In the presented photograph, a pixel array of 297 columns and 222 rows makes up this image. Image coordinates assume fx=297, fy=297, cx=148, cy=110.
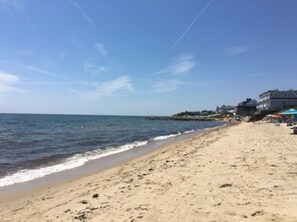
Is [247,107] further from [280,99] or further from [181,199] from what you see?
[181,199]

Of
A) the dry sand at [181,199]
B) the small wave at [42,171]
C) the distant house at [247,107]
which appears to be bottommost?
the small wave at [42,171]

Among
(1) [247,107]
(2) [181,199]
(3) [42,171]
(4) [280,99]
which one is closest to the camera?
(2) [181,199]

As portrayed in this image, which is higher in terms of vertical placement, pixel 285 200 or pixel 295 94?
pixel 295 94

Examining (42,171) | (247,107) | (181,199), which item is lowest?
(42,171)

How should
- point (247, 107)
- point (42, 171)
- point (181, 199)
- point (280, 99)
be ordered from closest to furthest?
point (181, 199) < point (42, 171) < point (280, 99) < point (247, 107)

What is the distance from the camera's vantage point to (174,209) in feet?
20.2

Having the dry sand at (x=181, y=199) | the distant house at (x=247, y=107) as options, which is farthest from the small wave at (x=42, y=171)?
the distant house at (x=247, y=107)

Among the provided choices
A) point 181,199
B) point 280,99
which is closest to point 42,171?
point 181,199

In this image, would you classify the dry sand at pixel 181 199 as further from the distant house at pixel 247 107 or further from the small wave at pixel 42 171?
the distant house at pixel 247 107

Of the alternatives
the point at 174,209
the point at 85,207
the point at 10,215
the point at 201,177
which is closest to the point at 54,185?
the point at 10,215

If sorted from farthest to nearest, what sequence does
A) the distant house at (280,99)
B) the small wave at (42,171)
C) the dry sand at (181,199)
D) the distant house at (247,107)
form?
the distant house at (247,107), the distant house at (280,99), the small wave at (42,171), the dry sand at (181,199)

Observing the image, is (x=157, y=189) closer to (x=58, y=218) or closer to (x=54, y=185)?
(x=58, y=218)

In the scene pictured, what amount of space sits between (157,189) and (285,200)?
314 centimetres

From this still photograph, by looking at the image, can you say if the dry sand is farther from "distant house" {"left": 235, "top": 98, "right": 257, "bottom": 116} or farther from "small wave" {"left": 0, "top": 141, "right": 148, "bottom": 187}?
"distant house" {"left": 235, "top": 98, "right": 257, "bottom": 116}
